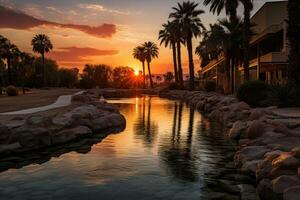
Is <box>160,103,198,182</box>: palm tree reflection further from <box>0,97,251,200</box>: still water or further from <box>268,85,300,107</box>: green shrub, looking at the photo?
<box>268,85,300,107</box>: green shrub

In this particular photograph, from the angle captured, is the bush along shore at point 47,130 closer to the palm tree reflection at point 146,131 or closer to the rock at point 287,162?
the palm tree reflection at point 146,131

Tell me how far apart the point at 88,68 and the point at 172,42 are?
4559 cm

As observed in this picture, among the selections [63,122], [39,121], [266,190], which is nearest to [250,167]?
[266,190]

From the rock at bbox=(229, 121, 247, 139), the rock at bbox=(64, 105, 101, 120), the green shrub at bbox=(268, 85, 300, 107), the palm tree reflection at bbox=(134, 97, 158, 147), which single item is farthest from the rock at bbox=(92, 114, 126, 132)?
the green shrub at bbox=(268, 85, 300, 107)

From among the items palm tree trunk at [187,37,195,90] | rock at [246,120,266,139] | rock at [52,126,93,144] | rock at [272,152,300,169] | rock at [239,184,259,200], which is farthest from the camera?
palm tree trunk at [187,37,195,90]

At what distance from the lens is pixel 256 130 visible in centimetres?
1332

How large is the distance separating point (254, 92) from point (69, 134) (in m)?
13.0

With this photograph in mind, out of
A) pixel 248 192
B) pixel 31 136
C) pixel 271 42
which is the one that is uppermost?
pixel 271 42

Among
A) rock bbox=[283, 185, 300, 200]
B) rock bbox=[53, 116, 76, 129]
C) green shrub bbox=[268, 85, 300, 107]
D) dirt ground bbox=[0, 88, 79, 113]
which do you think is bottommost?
rock bbox=[283, 185, 300, 200]

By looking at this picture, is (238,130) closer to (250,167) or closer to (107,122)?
(250,167)

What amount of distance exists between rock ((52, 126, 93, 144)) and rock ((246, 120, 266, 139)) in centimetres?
645

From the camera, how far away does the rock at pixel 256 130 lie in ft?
43.4

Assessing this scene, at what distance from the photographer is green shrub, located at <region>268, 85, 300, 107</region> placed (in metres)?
19.5

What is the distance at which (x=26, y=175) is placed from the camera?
33.2 feet
